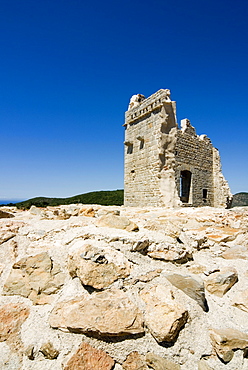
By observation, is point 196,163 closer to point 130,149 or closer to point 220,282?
point 130,149

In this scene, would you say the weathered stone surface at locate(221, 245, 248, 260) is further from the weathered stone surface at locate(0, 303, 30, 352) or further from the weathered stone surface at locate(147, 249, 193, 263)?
the weathered stone surface at locate(0, 303, 30, 352)

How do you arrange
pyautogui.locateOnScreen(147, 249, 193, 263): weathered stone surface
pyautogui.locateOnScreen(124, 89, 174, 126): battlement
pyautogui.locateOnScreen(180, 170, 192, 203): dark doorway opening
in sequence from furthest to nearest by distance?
pyautogui.locateOnScreen(180, 170, 192, 203): dark doorway opening < pyautogui.locateOnScreen(124, 89, 174, 126): battlement < pyautogui.locateOnScreen(147, 249, 193, 263): weathered stone surface

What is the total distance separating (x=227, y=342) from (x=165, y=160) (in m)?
8.80

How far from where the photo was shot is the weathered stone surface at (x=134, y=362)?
5.51 feet

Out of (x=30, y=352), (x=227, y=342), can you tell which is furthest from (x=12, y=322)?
(x=227, y=342)

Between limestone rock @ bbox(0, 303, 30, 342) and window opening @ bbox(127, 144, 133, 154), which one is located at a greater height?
window opening @ bbox(127, 144, 133, 154)

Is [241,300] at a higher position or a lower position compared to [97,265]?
lower

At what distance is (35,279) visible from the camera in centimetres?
234

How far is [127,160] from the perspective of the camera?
12.0 m

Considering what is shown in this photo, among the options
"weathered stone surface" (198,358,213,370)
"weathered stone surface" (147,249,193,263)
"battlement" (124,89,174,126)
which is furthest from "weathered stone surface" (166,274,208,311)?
"battlement" (124,89,174,126)

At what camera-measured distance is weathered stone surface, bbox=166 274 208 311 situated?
2.04 metres

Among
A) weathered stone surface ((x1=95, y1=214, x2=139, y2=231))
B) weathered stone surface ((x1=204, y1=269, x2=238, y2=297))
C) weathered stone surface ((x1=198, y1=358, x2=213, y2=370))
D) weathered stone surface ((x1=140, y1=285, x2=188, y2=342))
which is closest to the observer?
weathered stone surface ((x1=198, y1=358, x2=213, y2=370))

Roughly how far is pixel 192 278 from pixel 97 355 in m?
1.05

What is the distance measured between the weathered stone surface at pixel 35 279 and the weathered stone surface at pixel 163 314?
888 millimetres
